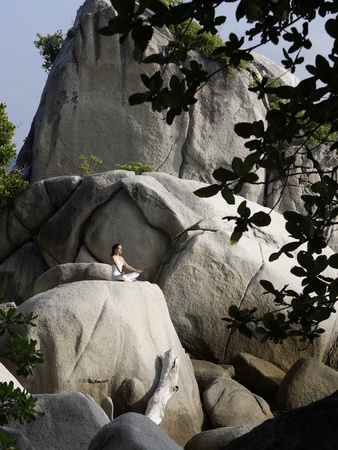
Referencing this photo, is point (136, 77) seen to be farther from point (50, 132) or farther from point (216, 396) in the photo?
point (216, 396)

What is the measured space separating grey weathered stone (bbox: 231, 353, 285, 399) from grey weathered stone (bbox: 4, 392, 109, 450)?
9.62m

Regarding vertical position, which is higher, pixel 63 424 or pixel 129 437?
pixel 129 437

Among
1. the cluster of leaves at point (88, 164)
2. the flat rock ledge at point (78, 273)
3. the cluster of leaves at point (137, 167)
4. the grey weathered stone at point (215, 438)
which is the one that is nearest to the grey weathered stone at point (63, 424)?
the grey weathered stone at point (215, 438)

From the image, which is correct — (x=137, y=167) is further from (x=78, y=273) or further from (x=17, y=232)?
(x=78, y=273)

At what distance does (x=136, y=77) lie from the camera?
24.8m

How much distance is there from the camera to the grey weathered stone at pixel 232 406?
47.3 ft

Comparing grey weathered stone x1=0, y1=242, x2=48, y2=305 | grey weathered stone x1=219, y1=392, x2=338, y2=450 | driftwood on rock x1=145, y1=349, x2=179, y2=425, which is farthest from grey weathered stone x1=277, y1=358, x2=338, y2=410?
grey weathered stone x1=219, y1=392, x2=338, y2=450

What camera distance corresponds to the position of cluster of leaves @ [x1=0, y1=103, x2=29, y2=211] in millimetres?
21484

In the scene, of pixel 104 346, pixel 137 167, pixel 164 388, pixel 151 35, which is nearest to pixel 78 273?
pixel 104 346

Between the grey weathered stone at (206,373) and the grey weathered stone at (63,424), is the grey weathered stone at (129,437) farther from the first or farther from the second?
the grey weathered stone at (206,373)

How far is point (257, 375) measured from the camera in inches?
651

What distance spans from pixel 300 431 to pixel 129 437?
2564mm

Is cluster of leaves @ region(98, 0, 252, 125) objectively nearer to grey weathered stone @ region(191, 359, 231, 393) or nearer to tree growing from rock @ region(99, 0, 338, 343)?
tree growing from rock @ region(99, 0, 338, 343)

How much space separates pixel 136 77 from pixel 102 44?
1.31 meters
